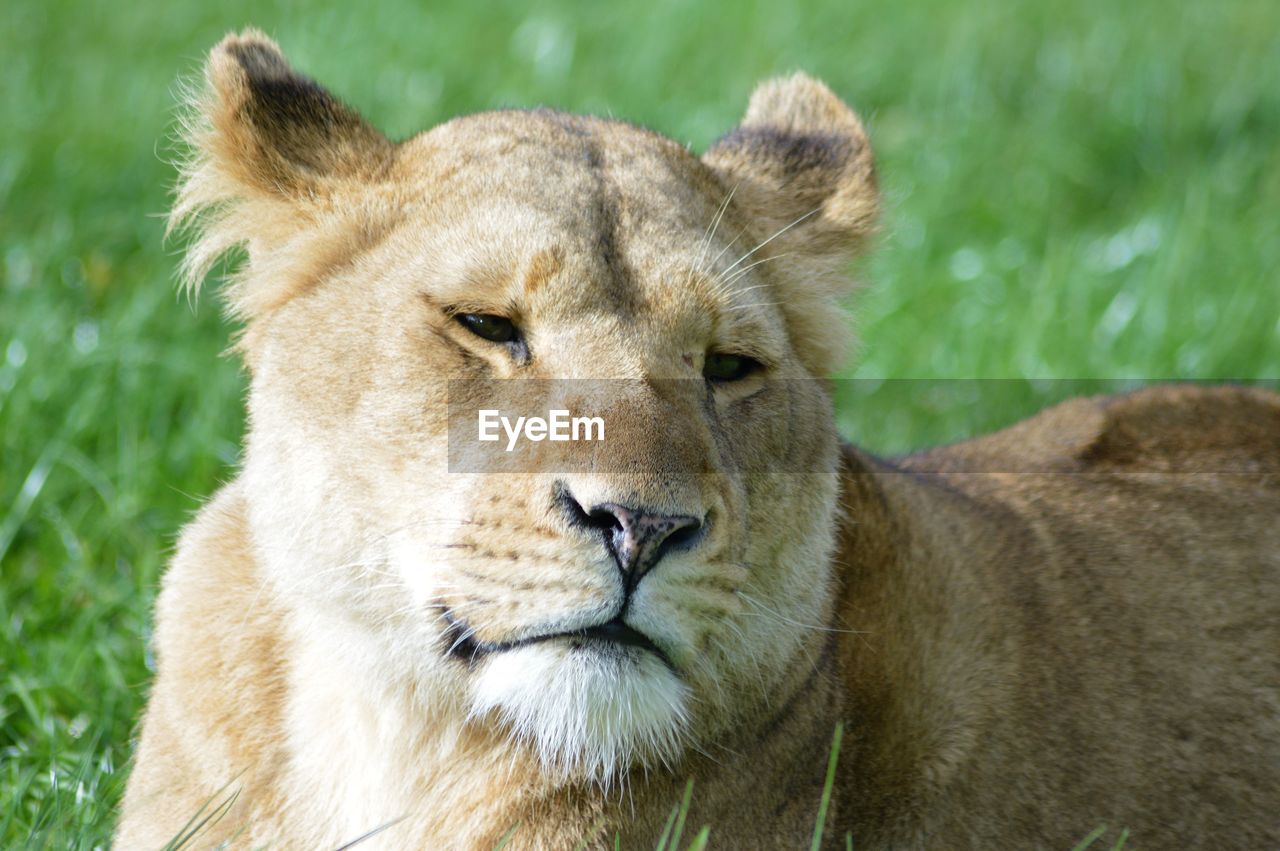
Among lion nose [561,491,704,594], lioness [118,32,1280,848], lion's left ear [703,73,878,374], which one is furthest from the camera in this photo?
lion's left ear [703,73,878,374]

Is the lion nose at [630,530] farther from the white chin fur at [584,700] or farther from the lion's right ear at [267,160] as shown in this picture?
the lion's right ear at [267,160]

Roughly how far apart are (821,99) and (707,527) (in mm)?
1807

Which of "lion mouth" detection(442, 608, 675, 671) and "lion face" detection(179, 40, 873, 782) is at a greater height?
"lion face" detection(179, 40, 873, 782)

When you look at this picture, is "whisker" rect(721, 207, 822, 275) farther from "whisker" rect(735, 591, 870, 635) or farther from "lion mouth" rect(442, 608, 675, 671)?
"lion mouth" rect(442, 608, 675, 671)

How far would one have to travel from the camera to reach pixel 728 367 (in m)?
3.22

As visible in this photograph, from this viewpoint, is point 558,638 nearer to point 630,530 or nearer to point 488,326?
point 630,530

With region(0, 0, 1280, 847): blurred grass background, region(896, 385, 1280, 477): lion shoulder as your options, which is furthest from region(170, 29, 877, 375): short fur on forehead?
region(896, 385, 1280, 477): lion shoulder

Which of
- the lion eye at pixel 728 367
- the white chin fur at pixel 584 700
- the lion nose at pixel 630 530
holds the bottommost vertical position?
the white chin fur at pixel 584 700

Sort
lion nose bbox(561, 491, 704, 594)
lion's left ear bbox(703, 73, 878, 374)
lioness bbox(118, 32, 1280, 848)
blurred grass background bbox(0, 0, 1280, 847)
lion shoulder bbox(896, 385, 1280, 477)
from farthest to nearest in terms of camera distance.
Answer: blurred grass background bbox(0, 0, 1280, 847), lion shoulder bbox(896, 385, 1280, 477), lion's left ear bbox(703, 73, 878, 374), lioness bbox(118, 32, 1280, 848), lion nose bbox(561, 491, 704, 594)

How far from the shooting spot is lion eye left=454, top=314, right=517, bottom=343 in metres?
2.99

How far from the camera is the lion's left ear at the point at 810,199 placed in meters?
3.70

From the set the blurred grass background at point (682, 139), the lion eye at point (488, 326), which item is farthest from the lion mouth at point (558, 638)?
the blurred grass background at point (682, 139)

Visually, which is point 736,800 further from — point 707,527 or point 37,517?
point 37,517

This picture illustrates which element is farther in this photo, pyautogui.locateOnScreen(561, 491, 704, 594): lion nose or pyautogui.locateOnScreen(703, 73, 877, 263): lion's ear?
pyautogui.locateOnScreen(703, 73, 877, 263): lion's ear
